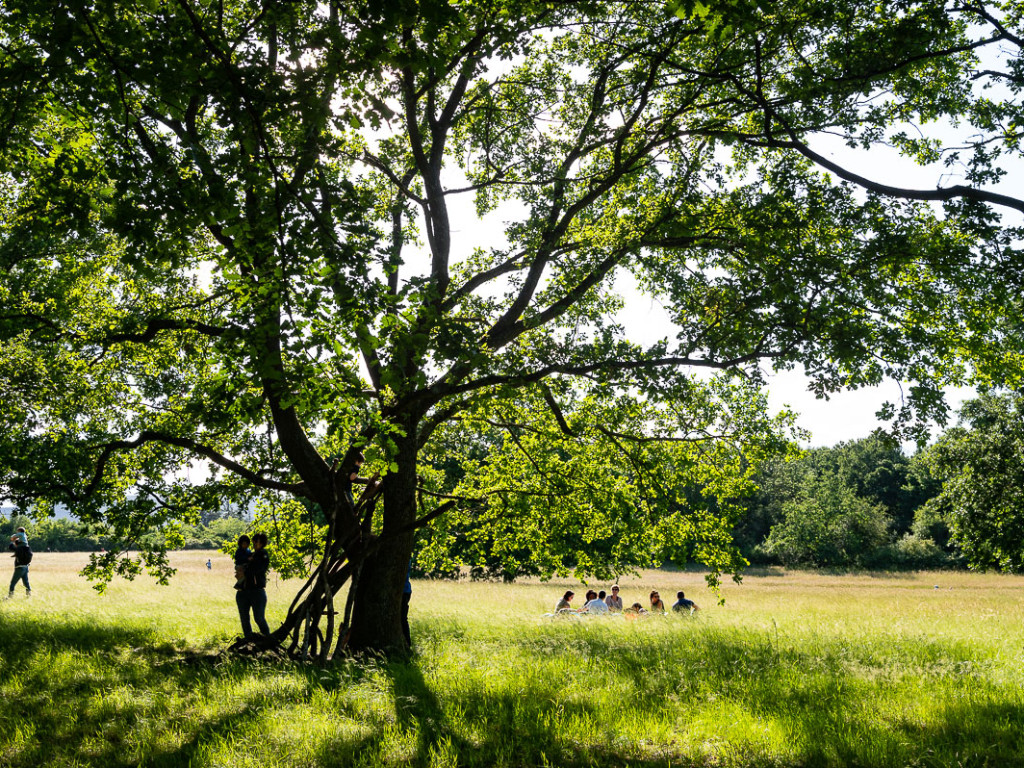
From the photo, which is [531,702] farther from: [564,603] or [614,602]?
[614,602]

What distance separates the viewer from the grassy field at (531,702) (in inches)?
223

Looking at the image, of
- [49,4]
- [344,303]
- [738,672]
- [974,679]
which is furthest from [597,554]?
[49,4]

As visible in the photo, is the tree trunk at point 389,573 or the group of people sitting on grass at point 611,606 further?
the group of people sitting on grass at point 611,606

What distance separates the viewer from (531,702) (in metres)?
6.99

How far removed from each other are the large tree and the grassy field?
77.9 inches

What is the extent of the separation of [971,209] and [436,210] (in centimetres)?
787

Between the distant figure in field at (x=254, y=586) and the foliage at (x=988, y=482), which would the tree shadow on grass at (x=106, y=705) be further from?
the foliage at (x=988, y=482)

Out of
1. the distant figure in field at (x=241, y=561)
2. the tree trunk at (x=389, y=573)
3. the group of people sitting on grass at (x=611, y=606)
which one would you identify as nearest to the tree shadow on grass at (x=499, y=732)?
the tree trunk at (x=389, y=573)

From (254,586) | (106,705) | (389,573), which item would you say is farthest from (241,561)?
(106,705)

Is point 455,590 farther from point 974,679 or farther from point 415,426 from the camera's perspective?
point 974,679

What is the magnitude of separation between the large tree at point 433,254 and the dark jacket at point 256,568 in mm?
1037

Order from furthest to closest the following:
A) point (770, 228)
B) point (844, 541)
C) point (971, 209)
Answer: point (844, 541)
point (770, 228)
point (971, 209)

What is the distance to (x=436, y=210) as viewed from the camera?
11594mm

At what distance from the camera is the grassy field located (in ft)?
18.6
